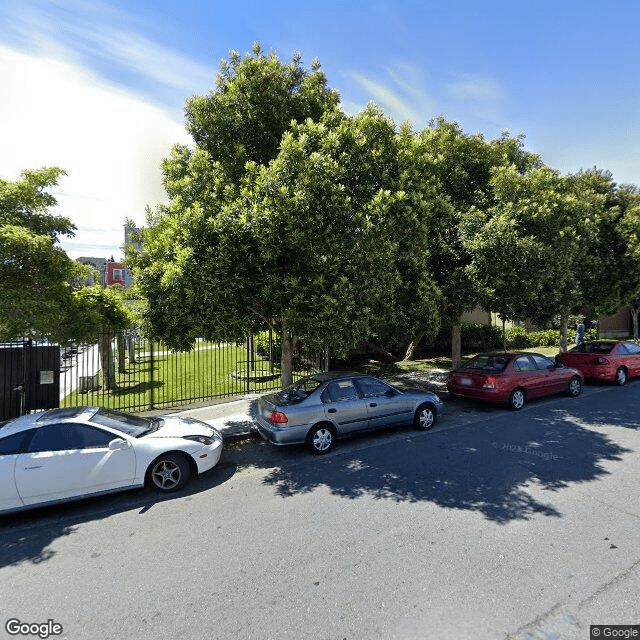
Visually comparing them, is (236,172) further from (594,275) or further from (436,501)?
(594,275)

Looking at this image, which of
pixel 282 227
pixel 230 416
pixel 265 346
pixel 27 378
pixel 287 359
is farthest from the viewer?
pixel 265 346

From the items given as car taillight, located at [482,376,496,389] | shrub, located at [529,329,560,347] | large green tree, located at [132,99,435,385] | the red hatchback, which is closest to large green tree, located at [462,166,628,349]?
the red hatchback

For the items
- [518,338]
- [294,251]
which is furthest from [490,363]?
[518,338]

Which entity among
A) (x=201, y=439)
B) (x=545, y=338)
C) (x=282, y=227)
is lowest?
(x=201, y=439)

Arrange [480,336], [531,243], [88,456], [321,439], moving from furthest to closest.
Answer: [480,336] < [531,243] < [321,439] < [88,456]

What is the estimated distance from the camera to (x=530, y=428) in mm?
Answer: 8367

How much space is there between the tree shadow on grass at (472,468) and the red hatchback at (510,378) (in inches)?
47.6

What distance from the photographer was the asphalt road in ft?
10.6

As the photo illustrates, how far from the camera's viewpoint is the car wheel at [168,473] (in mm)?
5770

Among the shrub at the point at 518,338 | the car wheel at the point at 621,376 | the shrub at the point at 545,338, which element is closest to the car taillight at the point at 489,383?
the car wheel at the point at 621,376

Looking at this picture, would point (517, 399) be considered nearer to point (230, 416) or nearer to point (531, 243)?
point (531, 243)

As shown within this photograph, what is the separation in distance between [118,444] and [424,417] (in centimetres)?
577

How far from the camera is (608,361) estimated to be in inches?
496

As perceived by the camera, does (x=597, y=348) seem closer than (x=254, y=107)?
No
